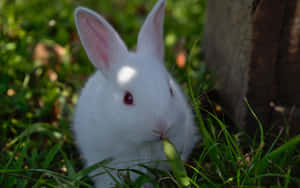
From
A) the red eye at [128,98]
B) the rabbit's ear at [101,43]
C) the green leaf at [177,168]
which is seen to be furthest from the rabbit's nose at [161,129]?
the rabbit's ear at [101,43]

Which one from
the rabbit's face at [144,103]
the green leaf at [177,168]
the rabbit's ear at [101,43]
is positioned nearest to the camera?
the green leaf at [177,168]

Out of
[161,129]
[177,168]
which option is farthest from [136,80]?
[177,168]

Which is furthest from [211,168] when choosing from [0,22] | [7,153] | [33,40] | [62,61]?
[0,22]

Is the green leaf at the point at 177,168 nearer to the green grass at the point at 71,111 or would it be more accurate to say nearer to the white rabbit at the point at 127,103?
the green grass at the point at 71,111

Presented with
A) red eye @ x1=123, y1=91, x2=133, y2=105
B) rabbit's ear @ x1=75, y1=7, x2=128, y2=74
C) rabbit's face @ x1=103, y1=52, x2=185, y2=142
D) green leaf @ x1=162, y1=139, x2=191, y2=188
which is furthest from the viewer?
rabbit's ear @ x1=75, y1=7, x2=128, y2=74

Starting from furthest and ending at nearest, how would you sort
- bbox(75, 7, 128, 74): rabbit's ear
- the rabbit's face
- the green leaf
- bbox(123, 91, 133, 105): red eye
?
1. bbox(75, 7, 128, 74): rabbit's ear
2. bbox(123, 91, 133, 105): red eye
3. the rabbit's face
4. the green leaf

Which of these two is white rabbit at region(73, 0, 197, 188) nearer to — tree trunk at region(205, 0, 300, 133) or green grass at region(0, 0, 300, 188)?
green grass at region(0, 0, 300, 188)

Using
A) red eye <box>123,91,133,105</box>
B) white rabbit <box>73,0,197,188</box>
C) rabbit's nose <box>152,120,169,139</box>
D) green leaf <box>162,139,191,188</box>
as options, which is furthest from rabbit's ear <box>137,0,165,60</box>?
green leaf <box>162,139,191,188</box>

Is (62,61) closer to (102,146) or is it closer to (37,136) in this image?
(37,136)
